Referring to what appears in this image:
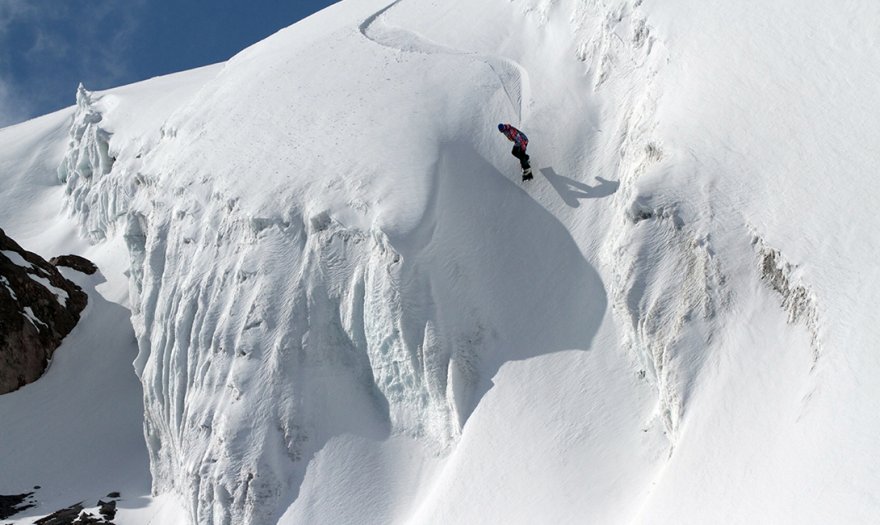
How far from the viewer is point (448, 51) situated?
31.5m

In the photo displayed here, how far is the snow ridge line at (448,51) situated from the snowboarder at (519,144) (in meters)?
2.15

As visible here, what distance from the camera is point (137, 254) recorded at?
34.2 m

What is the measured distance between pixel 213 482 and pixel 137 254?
489 inches

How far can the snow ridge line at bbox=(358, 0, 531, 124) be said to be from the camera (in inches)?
1104

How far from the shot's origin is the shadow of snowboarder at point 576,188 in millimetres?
24234

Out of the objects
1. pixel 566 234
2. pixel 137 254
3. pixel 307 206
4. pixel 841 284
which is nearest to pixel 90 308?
pixel 137 254

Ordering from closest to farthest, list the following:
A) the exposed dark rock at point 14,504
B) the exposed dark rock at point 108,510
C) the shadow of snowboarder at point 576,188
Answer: the shadow of snowboarder at point 576,188 < the exposed dark rock at point 108,510 < the exposed dark rock at point 14,504

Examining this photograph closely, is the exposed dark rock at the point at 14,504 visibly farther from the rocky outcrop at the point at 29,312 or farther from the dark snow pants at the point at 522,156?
the dark snow pants at the point at 522,156

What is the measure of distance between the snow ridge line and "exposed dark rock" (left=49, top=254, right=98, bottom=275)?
1885 centimetres

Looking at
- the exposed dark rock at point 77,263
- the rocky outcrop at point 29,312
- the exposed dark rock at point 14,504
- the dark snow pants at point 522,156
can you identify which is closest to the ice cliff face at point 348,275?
the dark snow pants at point 522,156

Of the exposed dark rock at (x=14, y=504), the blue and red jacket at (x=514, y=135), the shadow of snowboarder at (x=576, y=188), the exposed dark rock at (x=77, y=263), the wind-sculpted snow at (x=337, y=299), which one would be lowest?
the exposed dark rock at (x=14, y=504)

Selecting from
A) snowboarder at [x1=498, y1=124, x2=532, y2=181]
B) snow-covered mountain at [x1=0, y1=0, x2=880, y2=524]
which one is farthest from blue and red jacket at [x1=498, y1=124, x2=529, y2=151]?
snow-covered mountain at [x1=0, y1=0, x2=880, y2=524]

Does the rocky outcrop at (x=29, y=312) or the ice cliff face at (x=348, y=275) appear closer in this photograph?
the ice cliff face at (x=348, y=275)

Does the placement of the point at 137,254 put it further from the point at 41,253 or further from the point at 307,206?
the point at 41,253
